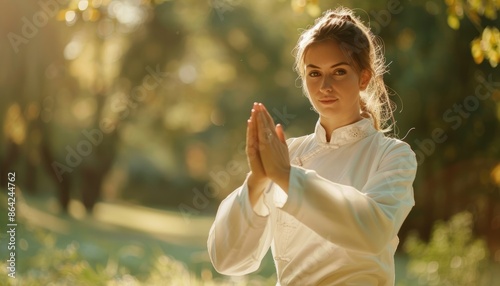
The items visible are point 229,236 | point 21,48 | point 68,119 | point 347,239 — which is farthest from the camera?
point 68,119

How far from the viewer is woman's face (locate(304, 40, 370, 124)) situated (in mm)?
1463

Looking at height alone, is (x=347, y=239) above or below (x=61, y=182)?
above

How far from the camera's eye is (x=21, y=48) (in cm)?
585

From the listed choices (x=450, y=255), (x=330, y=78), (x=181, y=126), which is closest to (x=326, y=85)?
(x=330, y=78)

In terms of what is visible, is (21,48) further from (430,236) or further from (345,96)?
(345,96)

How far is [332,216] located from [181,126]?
18.7 ft

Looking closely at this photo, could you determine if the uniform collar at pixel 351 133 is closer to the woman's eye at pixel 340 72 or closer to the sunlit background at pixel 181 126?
the woman's eye at pixel 340 72

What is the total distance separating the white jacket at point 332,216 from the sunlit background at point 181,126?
371 centimetres

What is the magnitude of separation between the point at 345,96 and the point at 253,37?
17.3 feet

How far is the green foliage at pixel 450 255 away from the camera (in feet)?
17.8

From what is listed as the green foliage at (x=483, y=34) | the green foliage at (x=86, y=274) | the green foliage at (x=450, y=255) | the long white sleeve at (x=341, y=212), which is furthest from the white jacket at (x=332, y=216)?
the green foliage at (x=450, y=255)

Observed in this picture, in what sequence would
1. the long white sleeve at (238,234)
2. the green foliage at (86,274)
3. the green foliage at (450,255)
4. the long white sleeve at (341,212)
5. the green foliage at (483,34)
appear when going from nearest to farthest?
the long white sleeve at (341,212) < the long white sleeve at (238,234) < the green foliage at (483,34) < the green foliage at (86,274) < the green foliage at (450,255)

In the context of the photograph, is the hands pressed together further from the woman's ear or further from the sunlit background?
the sunlit background

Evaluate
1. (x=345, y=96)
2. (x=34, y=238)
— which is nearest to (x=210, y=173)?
(x=34, y=238)
